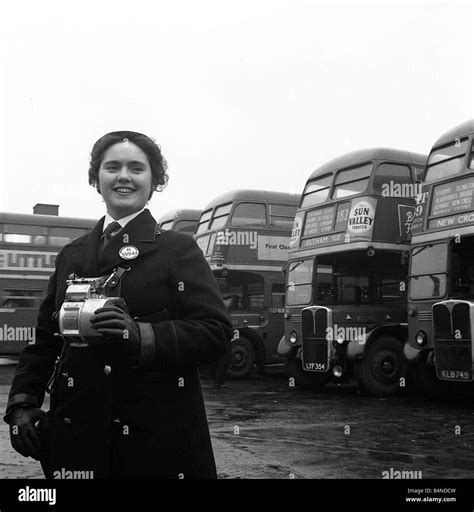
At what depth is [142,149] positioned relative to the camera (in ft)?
8.09

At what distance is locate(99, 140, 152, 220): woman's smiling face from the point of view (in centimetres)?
242

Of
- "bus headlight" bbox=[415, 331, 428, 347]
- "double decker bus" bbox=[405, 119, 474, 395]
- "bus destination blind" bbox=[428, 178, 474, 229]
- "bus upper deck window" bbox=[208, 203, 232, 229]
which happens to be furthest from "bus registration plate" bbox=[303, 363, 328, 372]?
"bus upper deck window" bbox=[208, 203, 232, 229]

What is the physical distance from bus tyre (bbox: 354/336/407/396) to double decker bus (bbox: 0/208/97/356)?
29.2 ft

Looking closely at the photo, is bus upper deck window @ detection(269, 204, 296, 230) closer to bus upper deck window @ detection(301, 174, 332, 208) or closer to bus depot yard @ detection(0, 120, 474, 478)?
bus depot yard @ detection(0, 120, 474, 478)

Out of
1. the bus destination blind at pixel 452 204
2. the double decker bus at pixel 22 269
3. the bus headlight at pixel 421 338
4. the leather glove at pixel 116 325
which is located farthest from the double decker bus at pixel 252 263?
the leather glove at pixel 116 325

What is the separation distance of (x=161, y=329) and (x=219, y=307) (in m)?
0.22

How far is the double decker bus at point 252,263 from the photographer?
15234 millimetres

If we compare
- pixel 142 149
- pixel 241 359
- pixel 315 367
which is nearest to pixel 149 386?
pixel 142 149

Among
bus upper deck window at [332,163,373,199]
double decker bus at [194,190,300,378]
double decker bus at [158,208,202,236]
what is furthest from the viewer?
double decker bus at [158,208,202,236]

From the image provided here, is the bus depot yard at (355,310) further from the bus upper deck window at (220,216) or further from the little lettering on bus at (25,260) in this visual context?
the little lettering on bus at (25,260)

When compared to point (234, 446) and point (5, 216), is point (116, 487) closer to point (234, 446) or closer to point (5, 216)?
point (234, 446)

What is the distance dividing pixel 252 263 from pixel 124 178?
43.3ft

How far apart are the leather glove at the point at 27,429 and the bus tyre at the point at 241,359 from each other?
12.5 m

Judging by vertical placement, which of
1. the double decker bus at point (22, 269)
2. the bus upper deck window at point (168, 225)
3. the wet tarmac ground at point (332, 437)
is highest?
the bus upper deck window at point (168, 225)
